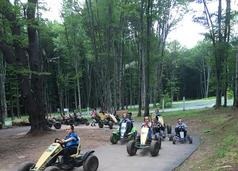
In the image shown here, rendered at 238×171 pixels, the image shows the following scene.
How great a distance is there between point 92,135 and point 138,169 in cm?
977

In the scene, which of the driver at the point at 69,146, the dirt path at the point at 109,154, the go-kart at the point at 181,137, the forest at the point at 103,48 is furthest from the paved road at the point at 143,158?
the forest at the point at 103,48

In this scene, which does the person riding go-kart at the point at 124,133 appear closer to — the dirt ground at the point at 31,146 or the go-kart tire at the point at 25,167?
the dirt ground at the point at 31,146

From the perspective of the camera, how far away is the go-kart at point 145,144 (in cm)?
1544

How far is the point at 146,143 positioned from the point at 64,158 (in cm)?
472

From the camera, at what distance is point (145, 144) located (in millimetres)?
16234

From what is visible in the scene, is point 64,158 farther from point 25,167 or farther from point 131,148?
point 131,148

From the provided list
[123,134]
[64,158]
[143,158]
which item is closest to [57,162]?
[64,158]

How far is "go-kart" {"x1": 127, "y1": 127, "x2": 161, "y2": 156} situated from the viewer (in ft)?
50.6

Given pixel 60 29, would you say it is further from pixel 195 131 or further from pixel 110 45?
pixel 195 131

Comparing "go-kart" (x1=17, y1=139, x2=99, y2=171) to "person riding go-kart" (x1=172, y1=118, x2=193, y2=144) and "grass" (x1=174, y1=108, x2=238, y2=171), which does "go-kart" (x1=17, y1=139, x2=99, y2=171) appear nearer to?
"grass" (x1=174, y1=108, x2=238, y2=171)

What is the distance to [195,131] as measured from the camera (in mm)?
24031

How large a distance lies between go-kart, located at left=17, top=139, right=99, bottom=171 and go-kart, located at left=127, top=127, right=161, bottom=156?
2.94 m

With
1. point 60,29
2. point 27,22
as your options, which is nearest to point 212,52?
point 27,22

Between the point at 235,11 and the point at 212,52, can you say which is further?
the point at 212,52
